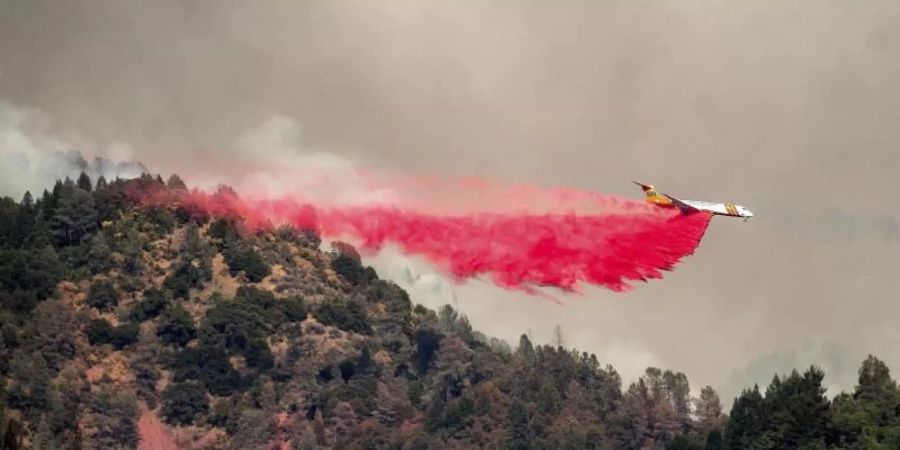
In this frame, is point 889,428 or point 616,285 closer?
point 616,285

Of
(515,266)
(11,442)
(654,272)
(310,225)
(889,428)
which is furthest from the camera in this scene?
(889,428)

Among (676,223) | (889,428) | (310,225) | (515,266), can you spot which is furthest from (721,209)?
(889,428)

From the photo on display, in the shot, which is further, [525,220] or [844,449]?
[844,449]

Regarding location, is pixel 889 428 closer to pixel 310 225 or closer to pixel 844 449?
pixel 844 449

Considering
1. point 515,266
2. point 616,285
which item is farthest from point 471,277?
point 616,285

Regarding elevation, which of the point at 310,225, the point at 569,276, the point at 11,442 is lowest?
the point at 11,442

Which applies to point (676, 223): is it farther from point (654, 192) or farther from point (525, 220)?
point (525, 220)

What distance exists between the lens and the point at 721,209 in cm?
13625

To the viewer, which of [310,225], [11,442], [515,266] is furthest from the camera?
[310,225]

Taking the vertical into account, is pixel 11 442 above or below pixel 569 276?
below

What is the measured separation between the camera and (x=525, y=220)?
148m

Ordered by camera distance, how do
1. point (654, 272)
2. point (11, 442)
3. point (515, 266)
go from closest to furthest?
point (654, 272)
point (515, 266)
point (11, 442)

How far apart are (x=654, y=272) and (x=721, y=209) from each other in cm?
879

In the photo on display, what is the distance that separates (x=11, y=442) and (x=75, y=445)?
43.3 m
